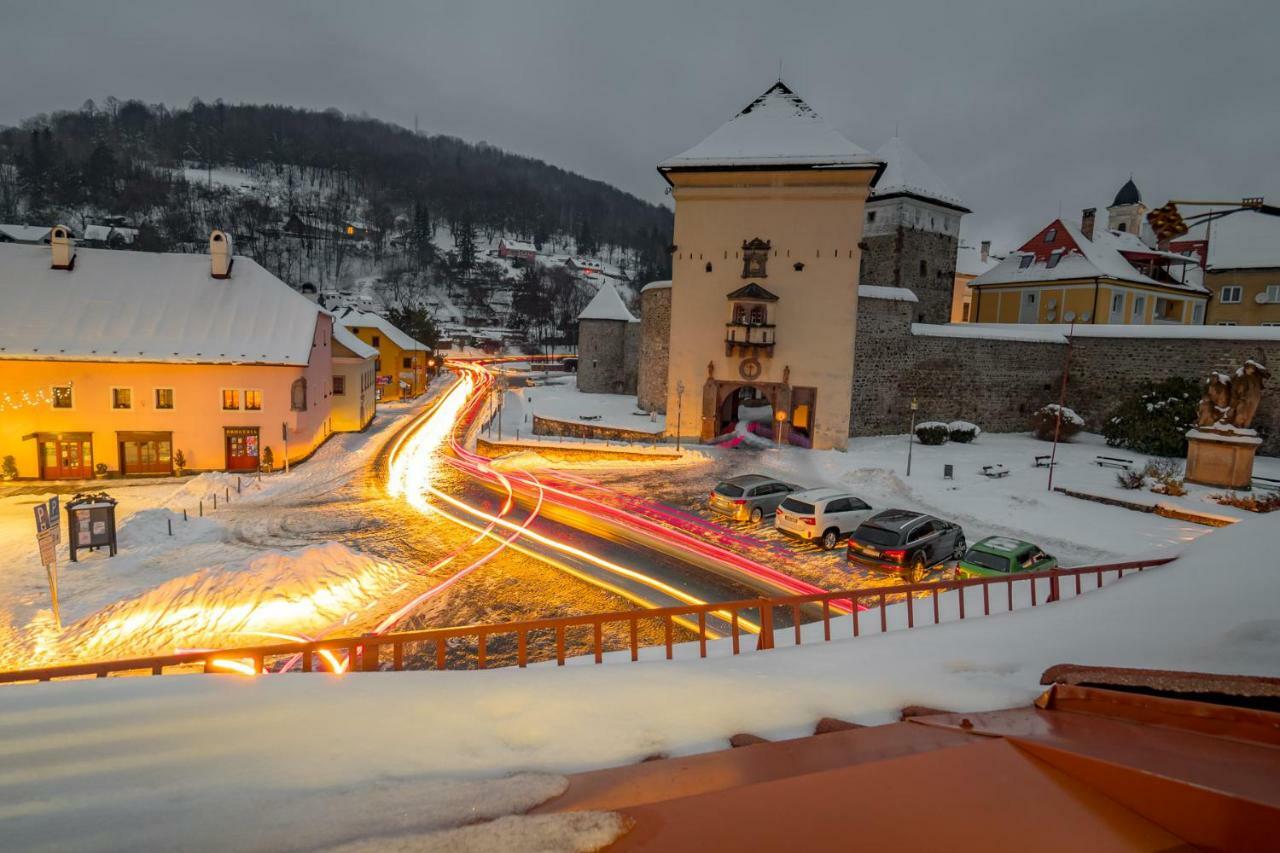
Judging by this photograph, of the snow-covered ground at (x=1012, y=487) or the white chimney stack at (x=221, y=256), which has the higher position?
the white chimney stack at (x=221, y=256)

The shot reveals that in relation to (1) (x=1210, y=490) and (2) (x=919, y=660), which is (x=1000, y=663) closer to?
(2) (x=919, y=660)

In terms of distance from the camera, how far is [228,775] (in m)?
3.56

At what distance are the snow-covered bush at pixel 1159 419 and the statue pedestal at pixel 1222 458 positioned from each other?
6.25m

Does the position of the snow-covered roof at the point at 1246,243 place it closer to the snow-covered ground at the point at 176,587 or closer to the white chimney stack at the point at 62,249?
the snow-covered ground at the point at 176,587

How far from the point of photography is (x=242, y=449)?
85.2 ft

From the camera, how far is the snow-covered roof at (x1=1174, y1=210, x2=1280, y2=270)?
1699 inches

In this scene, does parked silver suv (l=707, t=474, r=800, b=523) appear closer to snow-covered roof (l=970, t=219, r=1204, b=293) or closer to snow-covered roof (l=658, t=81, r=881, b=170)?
snow-covered roof (l=658, t=81, r=881, b=170)

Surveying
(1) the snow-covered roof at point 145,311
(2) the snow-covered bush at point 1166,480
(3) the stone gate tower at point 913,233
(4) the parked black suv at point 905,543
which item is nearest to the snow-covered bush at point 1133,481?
(2) the snow-covered bush at point 1166,480

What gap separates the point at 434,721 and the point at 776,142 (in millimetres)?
32112

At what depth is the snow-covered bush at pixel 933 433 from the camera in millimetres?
29797

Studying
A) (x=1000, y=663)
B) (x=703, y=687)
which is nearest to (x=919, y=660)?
(x=1000, y=663)

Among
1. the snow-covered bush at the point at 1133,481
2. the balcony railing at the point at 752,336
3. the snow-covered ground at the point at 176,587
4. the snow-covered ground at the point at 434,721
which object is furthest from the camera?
the balcony railing at the point at 752,336

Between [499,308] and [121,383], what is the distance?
100825 millimetres

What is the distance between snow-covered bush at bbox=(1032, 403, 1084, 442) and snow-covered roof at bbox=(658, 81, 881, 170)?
14.7 metres
